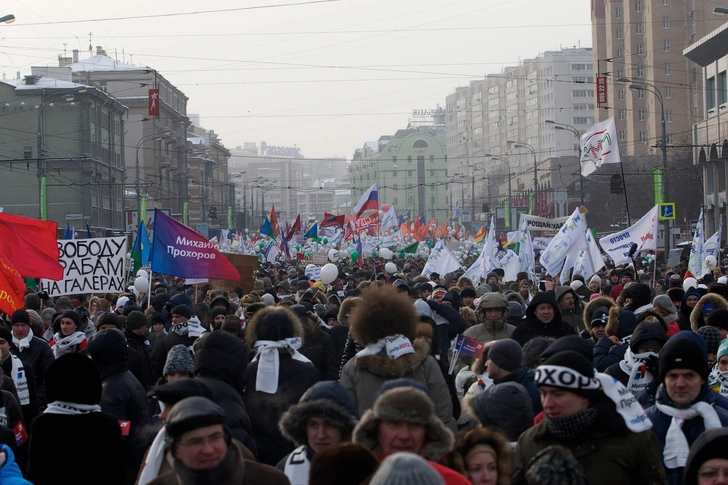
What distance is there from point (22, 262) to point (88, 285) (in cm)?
248

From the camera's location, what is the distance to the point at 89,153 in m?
59.8

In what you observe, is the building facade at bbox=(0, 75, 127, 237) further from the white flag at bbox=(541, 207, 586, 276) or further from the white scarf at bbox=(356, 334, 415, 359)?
the white scarf at bbox=(356, 334, 415, 359)

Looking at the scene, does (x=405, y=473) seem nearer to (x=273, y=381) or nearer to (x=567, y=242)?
(x=273, y=381)

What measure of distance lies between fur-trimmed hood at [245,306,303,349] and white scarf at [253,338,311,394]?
62mm

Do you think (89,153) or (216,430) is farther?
(89,153)

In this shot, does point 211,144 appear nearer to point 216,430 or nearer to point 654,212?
point 654,212

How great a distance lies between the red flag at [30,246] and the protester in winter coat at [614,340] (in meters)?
6.68

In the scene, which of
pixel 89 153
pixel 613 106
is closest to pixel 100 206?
pixel 89 153

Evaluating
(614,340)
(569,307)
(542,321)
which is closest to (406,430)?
(614,340)

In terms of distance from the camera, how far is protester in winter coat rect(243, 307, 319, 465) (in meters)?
6.43

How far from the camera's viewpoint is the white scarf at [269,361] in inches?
255

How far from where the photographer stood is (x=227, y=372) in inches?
238

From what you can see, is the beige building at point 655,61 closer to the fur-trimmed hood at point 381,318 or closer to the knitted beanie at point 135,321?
the knitted beanie at point 135,321

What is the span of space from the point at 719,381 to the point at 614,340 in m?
1.78
